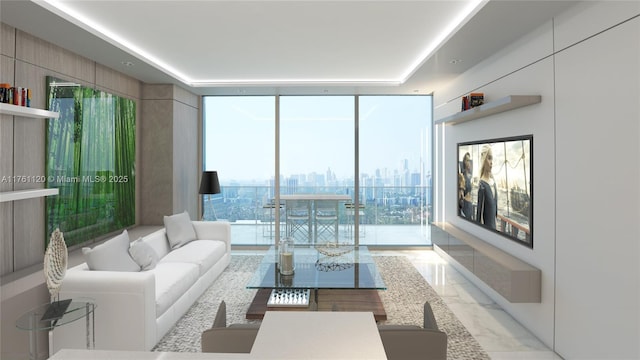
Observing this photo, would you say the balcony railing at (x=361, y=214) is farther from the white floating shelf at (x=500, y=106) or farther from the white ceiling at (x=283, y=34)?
the white floating shelf at (x=500, y=106)

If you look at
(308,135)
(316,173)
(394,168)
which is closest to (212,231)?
(316,173)

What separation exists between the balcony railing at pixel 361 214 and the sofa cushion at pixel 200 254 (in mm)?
1524

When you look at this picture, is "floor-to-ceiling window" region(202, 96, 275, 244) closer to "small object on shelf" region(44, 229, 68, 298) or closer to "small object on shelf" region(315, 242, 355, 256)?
"small object on shelf" region(315, 242, 355, 256)

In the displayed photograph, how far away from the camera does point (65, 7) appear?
9.50ft

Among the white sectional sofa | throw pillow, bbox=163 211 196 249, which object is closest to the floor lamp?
throw pillow, bbox=163 211 196 249

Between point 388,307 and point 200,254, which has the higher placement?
point 200,254

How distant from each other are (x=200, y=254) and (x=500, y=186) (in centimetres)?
324

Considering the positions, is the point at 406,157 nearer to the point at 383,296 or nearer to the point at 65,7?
the point at 383,296

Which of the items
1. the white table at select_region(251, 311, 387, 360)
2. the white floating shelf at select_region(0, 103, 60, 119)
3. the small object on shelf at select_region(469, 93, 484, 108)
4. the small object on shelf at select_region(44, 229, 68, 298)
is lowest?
the small object on shelf at select_region(44, 229, 68, 298)

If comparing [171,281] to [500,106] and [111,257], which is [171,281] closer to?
[111,257]

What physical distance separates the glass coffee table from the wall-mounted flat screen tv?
1.33 meters

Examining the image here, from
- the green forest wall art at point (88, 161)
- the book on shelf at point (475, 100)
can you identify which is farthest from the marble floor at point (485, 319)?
the green forest wall art at point (88, 161)

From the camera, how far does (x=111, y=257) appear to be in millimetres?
2947

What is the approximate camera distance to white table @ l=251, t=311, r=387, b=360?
89 centimetres
